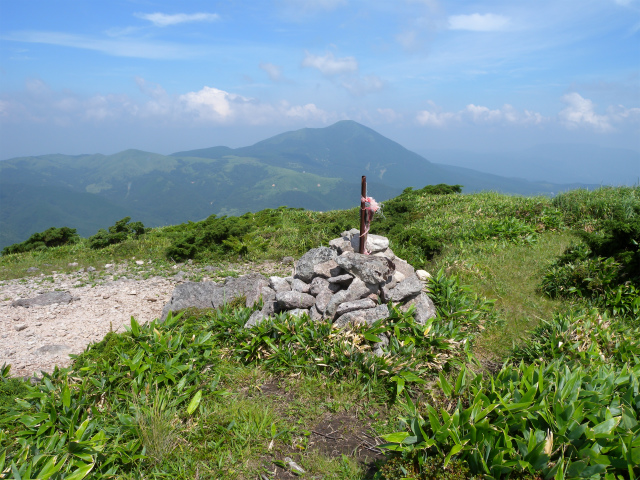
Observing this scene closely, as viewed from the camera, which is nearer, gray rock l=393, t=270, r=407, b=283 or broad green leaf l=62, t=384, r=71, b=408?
broad green leaf l=62, t=384, r=71, b=408

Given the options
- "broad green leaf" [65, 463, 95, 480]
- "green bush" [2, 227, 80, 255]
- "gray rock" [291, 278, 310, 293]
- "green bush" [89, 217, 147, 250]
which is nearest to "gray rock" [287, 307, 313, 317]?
"gray rock" [291, 278, 310, 293]

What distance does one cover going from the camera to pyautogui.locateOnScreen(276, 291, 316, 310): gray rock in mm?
5640

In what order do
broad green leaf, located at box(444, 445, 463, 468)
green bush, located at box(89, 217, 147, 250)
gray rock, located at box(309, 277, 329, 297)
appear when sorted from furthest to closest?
green bush, located at box(89, 217, 147, 250) < gray rock, located at box(309, 277, 329, 297) < broad green leaf, located at box(444, 445, 463, 468)

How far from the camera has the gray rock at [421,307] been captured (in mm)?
5328

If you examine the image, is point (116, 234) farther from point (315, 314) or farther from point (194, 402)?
point (194, 402)

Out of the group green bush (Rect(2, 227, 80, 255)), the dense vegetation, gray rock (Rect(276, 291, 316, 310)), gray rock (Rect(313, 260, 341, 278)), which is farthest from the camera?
green bush (Rect(2, 227, 80, 255))

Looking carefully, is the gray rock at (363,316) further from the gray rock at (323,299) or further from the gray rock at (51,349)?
the gray rock at (51,349)

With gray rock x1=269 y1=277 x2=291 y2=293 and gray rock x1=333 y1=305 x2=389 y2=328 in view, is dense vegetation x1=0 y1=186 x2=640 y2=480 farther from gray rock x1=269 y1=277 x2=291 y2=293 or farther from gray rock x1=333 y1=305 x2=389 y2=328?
gray rock x1=269 y1=277 x2=291 y2=293

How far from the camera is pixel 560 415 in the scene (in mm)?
2787

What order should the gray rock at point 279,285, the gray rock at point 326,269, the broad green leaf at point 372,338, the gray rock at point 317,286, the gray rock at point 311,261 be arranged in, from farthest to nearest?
1. the gray rock at point 279,285
2. the gray rock at point 311,261
3. the gray rock at point 326,269
4. the gray rock at point 317,286
5. the broad green leaf at point 372,338

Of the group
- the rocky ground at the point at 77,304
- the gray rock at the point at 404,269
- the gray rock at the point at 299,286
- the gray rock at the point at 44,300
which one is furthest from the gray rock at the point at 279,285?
the gray rock at the point at 44,300

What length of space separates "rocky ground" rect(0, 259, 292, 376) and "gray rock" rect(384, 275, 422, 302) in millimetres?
3880

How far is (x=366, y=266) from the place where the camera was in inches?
216

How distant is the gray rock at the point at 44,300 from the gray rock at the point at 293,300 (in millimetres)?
5322
